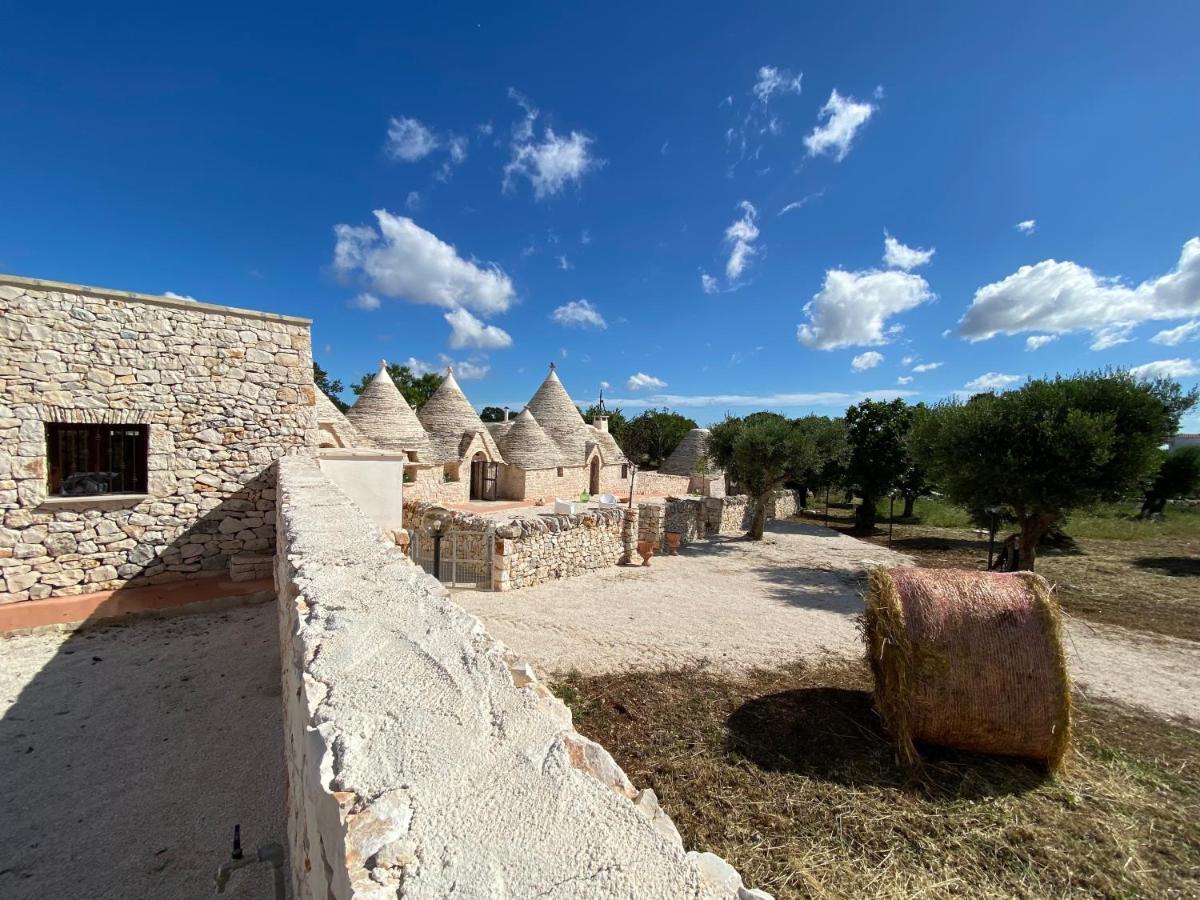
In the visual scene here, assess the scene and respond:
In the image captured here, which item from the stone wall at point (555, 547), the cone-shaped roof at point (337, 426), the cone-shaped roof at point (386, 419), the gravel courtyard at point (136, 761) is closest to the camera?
the gravel courtyard at point (136, 761)

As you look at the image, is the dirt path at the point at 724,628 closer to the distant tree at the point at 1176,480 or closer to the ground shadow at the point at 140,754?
the ground shadow at the point at 140,754

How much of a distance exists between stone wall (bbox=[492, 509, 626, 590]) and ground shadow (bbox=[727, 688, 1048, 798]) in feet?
19.1

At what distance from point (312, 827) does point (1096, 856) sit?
509cm

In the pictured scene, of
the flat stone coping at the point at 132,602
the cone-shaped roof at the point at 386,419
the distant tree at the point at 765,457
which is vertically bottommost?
the flat stone coping at the point at 132,602

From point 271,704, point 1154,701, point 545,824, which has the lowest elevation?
point 1154,701

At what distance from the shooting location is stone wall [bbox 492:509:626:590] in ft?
32.7

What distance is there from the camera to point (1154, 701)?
5.82 meters

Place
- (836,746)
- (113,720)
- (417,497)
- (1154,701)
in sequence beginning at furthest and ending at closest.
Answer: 1. (417,497)
2. (1154,701)
3. (836,746)
4. (113,720)

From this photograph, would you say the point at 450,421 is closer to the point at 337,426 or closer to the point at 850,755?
the point at 337,426

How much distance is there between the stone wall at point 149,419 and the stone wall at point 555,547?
414cm

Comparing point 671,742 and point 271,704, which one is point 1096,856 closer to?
point 671,742

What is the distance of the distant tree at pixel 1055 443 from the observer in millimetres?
9617

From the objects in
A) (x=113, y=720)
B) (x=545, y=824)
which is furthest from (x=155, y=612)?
(x=545, y=824)

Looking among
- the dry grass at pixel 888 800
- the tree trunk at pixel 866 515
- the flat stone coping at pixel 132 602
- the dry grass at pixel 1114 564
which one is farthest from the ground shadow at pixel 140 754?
the tree trunk at pixel 866 515
